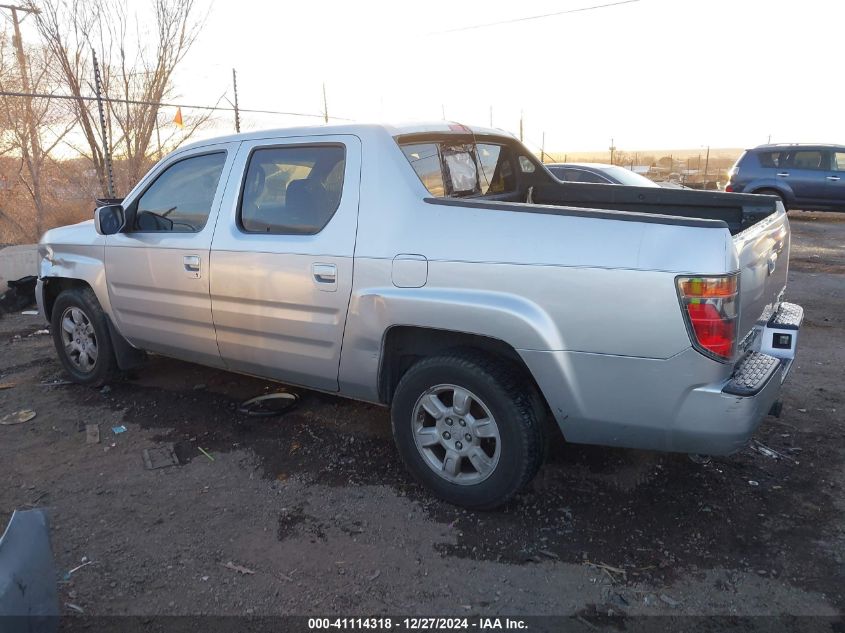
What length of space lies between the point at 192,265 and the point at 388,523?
6.69 feet

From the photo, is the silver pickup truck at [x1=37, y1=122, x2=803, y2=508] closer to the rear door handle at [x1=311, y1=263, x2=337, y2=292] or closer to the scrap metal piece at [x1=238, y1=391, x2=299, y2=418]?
the rear door handle at [x1=311, y1=263, x2=337, y2=292]

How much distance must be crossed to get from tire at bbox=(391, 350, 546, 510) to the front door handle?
1585mm

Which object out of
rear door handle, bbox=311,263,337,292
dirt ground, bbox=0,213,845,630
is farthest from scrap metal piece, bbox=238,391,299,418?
rear door handle, bbox=311,263,337,292

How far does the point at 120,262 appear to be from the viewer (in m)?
4.58

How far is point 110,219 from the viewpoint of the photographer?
4445 mm

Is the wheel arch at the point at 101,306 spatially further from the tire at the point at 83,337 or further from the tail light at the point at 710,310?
the tail light at the point at 710,310

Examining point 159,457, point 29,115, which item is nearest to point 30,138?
point 29,115

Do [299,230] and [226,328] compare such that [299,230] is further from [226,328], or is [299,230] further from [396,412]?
[396,412]

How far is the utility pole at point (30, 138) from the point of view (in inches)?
541

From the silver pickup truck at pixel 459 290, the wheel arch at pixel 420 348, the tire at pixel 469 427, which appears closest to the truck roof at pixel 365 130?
the silver pickup truck at pixel 459 290

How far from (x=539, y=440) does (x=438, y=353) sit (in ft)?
2.16

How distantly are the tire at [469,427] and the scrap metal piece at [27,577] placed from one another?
164 cm

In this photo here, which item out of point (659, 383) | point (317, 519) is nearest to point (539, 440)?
point (659, 383)

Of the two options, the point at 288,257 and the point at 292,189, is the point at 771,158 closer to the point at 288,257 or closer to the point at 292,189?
the point at 292,189
